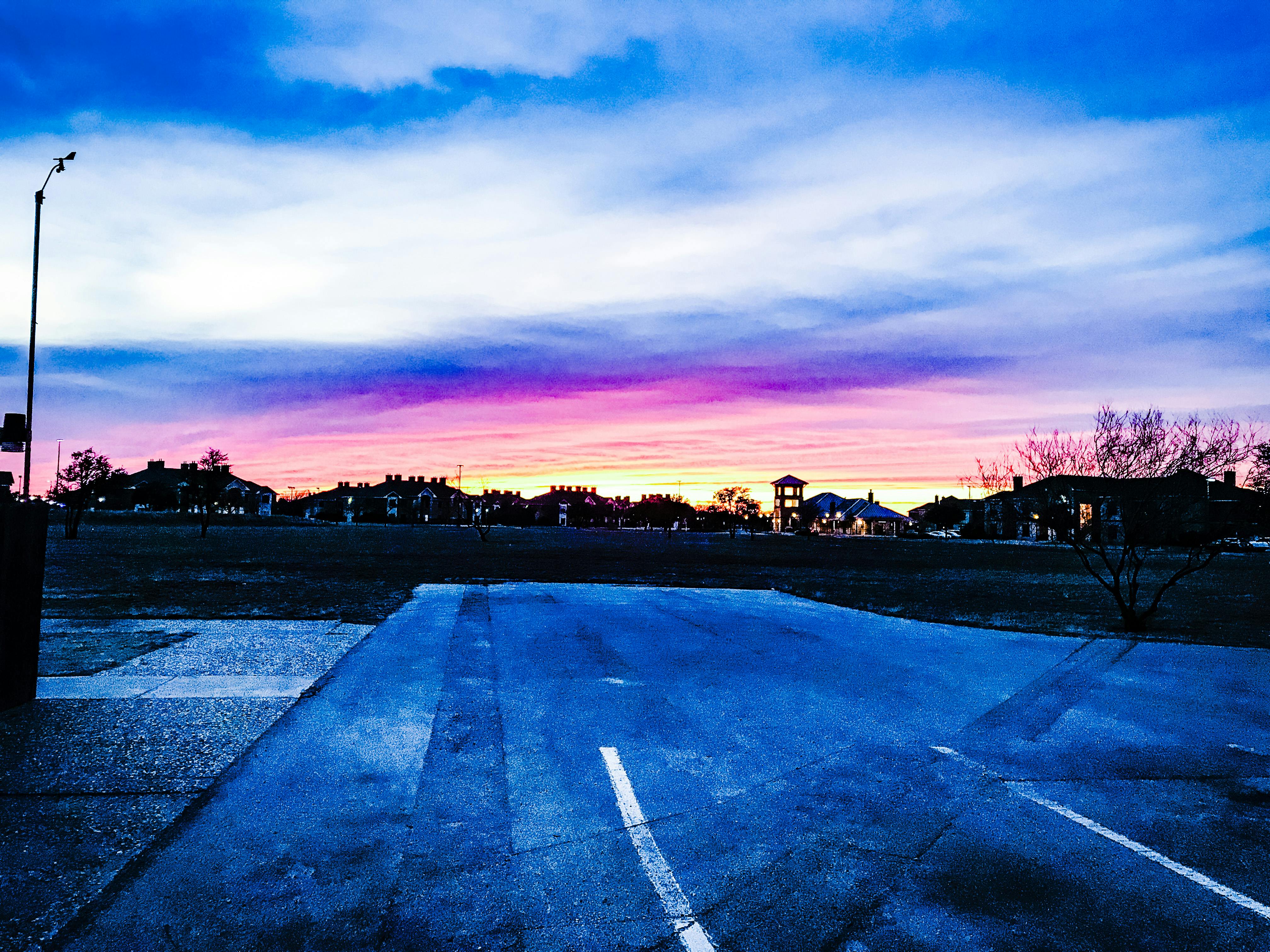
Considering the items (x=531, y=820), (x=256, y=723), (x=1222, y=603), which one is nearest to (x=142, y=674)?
(x=256, y=723)

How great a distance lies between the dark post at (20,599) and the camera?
6.84 meters

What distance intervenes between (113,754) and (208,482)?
230 ft

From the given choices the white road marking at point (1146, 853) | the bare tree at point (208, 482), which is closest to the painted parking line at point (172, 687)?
the white road marking at point (1146, 853)

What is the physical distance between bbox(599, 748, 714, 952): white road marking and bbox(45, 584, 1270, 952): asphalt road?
0.02m

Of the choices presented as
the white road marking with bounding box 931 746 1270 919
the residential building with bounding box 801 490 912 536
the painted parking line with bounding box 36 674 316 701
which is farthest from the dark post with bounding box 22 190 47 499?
the residential building with bounding box 801 490 912 536

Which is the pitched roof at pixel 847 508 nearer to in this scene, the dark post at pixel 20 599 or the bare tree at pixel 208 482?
the bare tree at pixel 208 482

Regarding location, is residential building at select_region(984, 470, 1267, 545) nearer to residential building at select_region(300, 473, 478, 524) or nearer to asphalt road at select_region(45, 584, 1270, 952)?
asphalt road at select_region(45, 584, 1270, 952)

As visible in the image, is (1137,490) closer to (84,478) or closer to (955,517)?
(84,478)

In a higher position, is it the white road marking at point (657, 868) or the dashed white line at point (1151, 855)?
the white road marking at point (657, 868)

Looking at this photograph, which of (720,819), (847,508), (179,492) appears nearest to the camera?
(720,819)

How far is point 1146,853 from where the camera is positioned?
4516 millimetres

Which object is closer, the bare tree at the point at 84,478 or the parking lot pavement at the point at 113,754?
the parking lot pavement at the point at 113,754

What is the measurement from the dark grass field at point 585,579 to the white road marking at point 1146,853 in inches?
377

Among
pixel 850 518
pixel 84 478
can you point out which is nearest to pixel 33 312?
pixel 84 478
